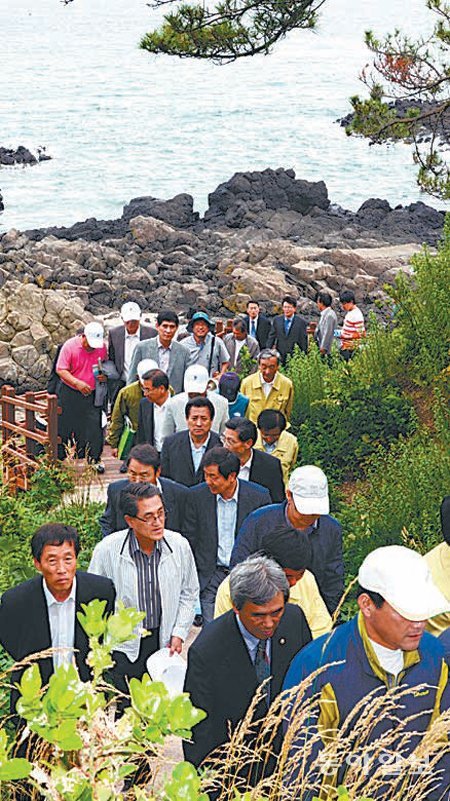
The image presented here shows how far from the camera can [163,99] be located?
401 ft

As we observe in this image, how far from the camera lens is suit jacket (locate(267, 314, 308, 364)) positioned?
572 inches

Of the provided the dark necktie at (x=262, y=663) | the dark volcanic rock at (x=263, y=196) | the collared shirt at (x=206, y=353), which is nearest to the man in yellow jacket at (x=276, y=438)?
the collared shirt at (x=206, y=353)

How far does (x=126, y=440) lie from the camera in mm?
9820

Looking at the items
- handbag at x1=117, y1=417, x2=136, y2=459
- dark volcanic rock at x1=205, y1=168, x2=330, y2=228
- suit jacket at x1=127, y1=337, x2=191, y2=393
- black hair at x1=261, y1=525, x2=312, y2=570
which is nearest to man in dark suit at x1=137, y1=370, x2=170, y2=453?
handbag at x1=117, y1=417, x2=136, y2=459

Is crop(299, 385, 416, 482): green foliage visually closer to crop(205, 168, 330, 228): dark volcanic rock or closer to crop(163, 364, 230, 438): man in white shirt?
crop(163, 364, 230, 438): man in white shirt

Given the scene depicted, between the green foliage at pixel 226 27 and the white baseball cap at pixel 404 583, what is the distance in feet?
32.7

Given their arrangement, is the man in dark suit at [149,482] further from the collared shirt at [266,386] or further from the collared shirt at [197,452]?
the collared shirt at [266,386]

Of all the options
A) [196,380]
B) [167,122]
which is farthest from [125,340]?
[167,122]

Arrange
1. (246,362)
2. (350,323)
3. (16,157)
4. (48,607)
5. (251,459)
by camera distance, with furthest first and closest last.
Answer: (16,157) → (350,323) → (246,362) → (251,459) → (48,607)

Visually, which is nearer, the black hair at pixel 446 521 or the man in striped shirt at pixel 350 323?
the black hair at pixel 446 521

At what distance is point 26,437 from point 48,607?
668 cm

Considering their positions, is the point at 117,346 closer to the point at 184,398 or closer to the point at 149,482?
the point at 184,398

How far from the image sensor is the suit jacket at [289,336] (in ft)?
47.7

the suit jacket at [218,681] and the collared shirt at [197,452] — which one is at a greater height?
the suit jacket at [218,681]
